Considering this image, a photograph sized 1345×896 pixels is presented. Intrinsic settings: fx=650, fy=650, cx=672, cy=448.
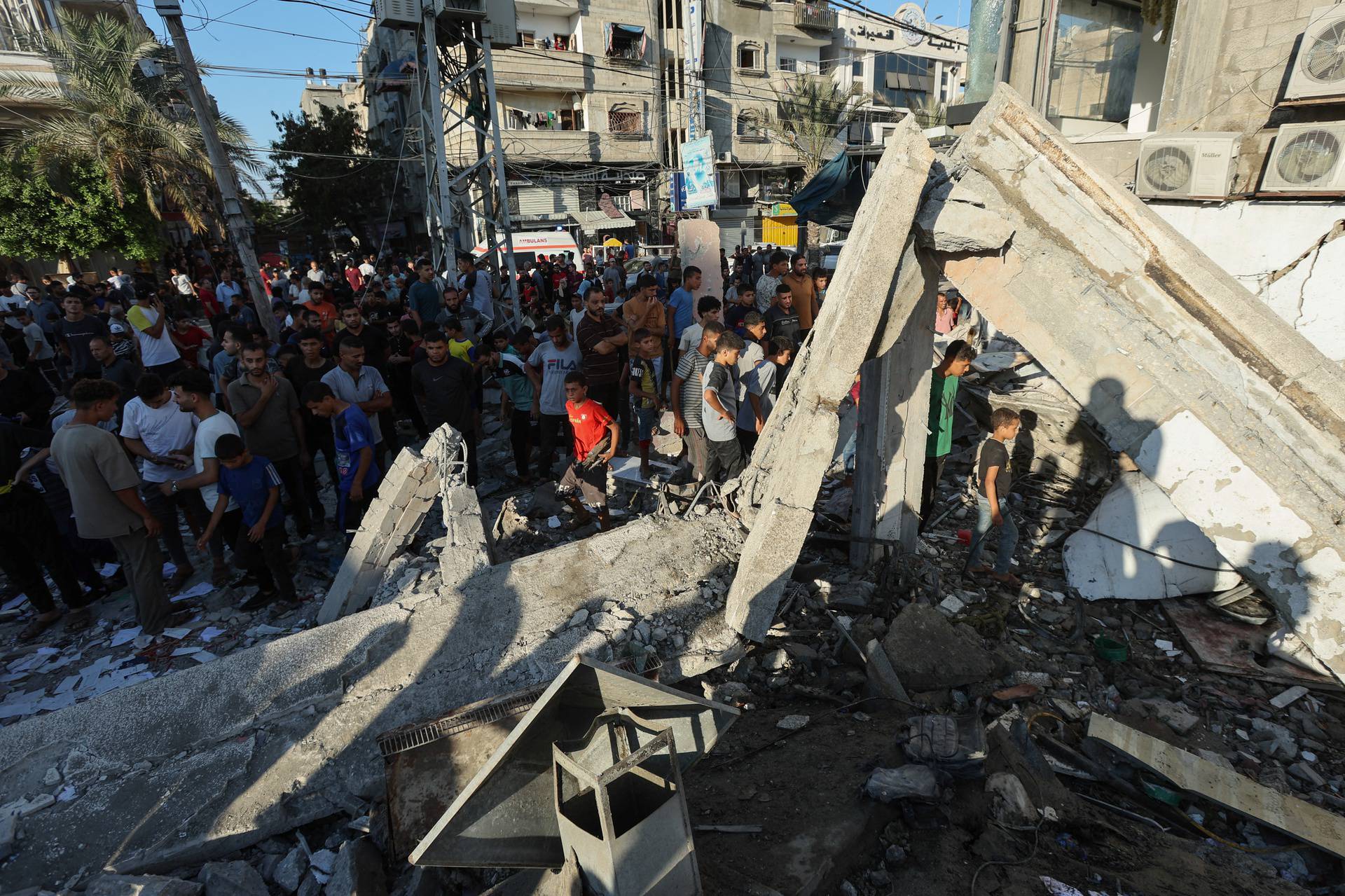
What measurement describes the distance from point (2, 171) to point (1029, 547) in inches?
915

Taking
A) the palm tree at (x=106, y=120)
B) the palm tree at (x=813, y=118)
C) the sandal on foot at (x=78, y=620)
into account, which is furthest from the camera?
the palm tree at (x=813, y=118)

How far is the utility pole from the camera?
26.1 ft

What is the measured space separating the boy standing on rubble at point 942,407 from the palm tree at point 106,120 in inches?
769

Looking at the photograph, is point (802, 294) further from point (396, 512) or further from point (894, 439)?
point (396, 512)

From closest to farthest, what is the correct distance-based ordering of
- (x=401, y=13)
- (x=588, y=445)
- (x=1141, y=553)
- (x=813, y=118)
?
(x=1141, y=553)
(x=588, y=445)
(x=401, y=13)
(x=813, y=118)

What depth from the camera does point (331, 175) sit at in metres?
27.8

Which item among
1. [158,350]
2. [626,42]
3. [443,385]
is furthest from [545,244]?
[443,385]

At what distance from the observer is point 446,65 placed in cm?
1187

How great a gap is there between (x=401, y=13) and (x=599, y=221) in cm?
1864

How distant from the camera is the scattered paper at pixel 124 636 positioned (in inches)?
202

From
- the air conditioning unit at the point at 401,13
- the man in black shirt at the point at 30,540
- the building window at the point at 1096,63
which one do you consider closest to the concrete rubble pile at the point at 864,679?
the man in black shirt at the point at 30,540

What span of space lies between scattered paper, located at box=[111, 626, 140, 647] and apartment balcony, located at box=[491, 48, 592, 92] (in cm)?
2476

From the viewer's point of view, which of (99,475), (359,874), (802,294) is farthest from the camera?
(802,294)

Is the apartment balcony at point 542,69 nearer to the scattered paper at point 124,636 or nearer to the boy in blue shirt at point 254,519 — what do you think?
the boy in blue shirt at point 254,519
